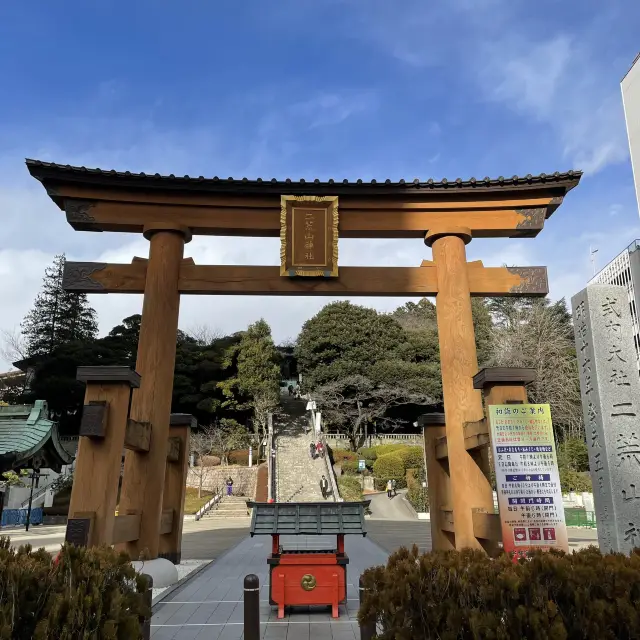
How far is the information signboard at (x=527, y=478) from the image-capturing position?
21.1 ft

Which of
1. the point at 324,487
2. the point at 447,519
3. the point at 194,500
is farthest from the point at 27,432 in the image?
the point at 324,487

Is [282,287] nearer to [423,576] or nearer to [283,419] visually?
[423,576]

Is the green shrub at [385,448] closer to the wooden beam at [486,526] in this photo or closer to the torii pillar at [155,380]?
the wooden beam at [486,526]

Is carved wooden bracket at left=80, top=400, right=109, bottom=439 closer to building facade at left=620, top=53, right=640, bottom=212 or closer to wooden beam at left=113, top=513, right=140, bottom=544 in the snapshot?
wooden beam at left=113, top=513, right=140, bottom=544

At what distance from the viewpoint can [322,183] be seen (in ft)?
31.5

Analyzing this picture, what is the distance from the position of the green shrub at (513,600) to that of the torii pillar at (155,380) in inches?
222

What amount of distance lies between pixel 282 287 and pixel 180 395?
32.4 meters

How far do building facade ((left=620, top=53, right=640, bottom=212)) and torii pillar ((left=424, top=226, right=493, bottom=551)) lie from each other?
53.9 ft

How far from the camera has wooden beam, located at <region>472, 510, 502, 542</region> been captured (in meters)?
7.05

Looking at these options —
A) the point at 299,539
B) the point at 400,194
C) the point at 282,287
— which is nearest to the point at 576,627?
the point at 282,287

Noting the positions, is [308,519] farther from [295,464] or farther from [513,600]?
[295,464]

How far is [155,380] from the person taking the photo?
28.0ft

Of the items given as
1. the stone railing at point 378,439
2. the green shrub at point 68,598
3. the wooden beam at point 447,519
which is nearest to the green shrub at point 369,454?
the stone railing at point 378,439

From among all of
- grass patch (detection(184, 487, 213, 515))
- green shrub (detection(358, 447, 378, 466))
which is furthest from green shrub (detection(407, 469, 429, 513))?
grass patch (detection(184, 487, 213, 515))
